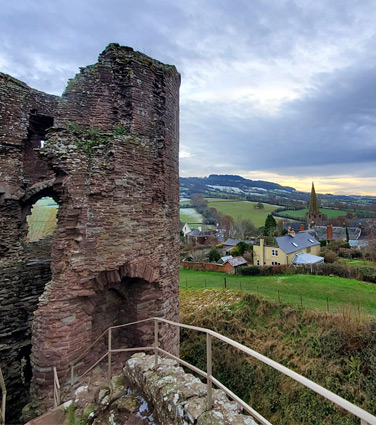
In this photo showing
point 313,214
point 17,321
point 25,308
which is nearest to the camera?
point 17,321

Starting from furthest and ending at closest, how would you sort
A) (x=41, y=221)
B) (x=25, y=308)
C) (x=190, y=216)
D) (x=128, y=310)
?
(x=190, y=216) < (x=41, y=221) < (x=25, y=308) < (x=128, y=310)

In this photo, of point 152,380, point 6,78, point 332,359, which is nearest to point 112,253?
point 152,380

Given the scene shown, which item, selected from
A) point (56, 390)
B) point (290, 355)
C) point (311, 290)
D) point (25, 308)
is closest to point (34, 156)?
point (25, 308)

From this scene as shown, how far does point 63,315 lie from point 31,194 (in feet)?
12.8

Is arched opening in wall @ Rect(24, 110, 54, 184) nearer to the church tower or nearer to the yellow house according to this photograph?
the yellow house

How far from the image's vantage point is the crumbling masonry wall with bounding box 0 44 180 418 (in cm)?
612

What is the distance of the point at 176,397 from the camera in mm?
3342

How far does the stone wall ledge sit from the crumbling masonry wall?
229cm

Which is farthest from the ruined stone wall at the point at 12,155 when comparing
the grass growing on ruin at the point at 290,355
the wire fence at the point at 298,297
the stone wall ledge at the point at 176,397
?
the wire fence at the point at 298,297

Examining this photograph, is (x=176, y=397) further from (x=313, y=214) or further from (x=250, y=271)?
(x=313, y=214)

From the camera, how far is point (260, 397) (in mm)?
10008

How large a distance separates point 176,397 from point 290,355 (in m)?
10.1

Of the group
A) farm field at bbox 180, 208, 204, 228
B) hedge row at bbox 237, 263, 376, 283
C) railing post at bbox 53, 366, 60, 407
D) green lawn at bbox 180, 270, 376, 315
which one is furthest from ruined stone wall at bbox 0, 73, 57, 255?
farm field at bbox 180, 208, 204, 228

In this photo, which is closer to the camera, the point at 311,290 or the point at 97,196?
the point at 97,196
